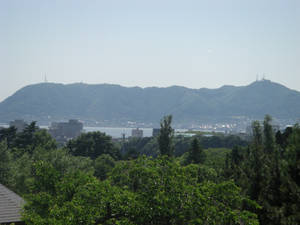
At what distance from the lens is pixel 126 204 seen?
915cm

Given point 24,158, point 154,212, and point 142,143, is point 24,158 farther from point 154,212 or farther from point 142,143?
point 142,143

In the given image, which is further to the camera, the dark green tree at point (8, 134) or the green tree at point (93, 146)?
the green tree at point (93, 146)

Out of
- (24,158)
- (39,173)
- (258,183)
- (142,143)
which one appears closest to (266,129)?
(258,183)

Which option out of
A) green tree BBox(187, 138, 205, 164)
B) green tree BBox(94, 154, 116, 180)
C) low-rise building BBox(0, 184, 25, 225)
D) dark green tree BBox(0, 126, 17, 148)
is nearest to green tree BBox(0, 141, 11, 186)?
low-rise building BBox(0, 184, 25, 225)

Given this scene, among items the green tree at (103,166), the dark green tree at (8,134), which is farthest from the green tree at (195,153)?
the dark green tree at (8,134)

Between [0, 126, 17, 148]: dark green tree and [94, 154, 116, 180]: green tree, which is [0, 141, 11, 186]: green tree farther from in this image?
[0, 126, 17, 148]: dark green tree

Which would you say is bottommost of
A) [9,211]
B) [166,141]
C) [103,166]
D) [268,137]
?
[103,166]

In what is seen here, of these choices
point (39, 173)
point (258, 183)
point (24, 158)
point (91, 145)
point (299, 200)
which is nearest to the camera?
point (39, 173)

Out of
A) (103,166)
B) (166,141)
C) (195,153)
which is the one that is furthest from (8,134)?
(195,153)

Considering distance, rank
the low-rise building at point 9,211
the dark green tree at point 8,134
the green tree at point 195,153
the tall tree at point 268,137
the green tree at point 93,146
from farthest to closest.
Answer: the green tree at point 93,146
the dark green tree at point 8,134
the green tree at point 195,153
the tall tree at point 268,137
the low-rise building at point 9,211

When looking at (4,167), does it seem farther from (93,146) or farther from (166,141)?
(93,146)

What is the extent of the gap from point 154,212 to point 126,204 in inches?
31.0

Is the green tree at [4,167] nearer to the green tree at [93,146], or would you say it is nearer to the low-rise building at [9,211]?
the low-rise building at [9,211]

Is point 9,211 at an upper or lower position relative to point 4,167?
upper
